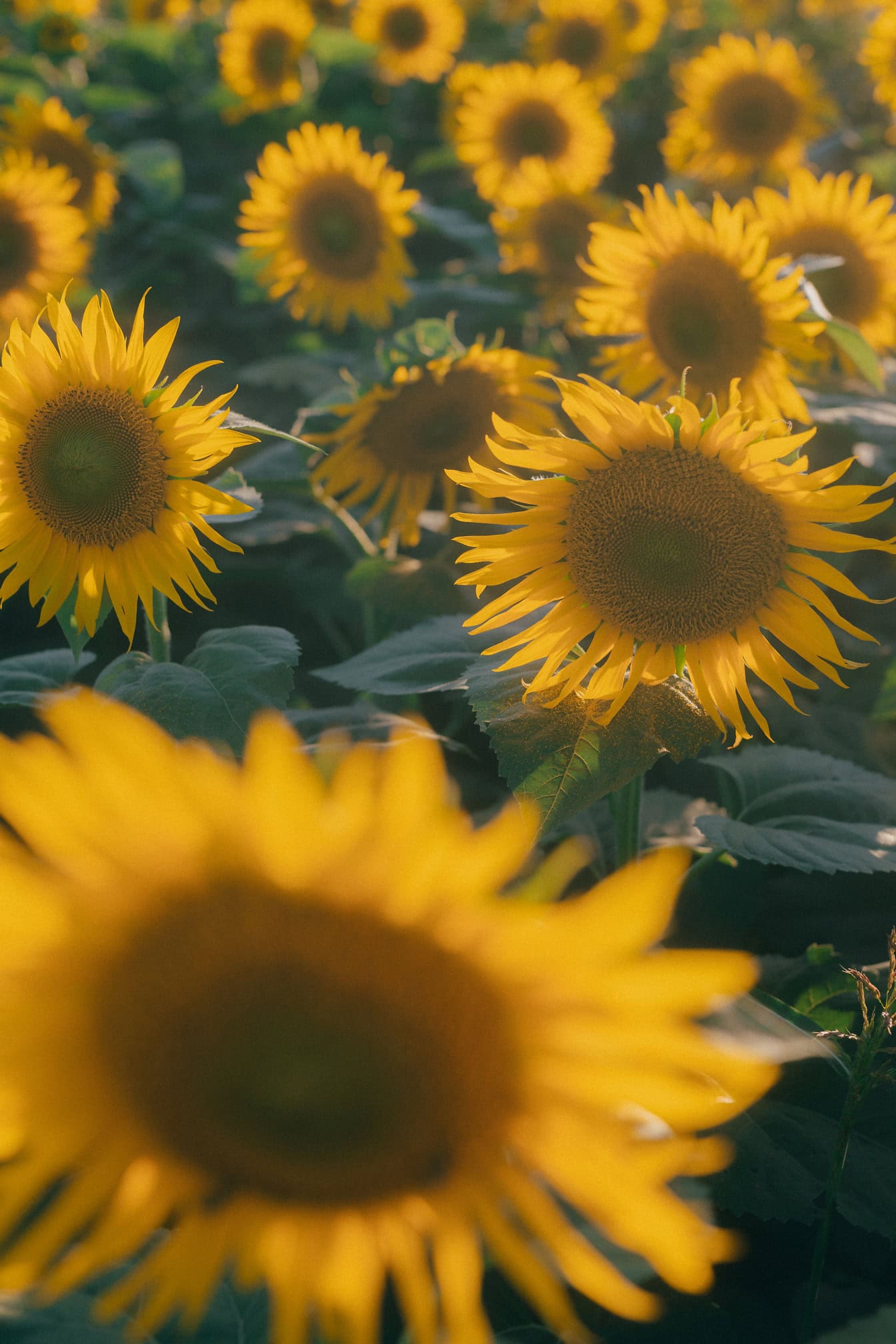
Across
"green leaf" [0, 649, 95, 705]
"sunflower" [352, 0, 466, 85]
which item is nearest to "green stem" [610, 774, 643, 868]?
"green leaf" [0, 649, 95, 705]

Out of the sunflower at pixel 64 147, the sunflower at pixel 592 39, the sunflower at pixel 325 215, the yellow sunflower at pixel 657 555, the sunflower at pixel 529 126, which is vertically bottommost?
the yellow sunflower at pixel 657 555

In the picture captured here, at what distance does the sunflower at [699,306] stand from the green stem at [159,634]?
0.68 m

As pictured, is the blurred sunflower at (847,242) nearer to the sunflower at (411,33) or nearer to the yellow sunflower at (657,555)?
the yellow sunflower at (657,555)

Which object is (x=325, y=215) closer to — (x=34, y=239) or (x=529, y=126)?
(x=34, y=239)

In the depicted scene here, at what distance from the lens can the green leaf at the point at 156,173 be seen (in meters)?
2.74

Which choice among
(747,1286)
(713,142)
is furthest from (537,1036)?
(713,142)

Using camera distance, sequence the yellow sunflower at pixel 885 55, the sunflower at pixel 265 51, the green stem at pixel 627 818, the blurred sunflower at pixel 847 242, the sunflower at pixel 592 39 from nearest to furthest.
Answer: the green stem at pixel 627 818
the blurred sunflower at pixel 847 242
the yellow sunflower at pixel 885 55
the sunflower at pixel 265 51
the sunflower at pixel 592 39

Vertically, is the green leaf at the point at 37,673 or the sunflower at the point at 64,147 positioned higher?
the sunflower at the point at 64,147

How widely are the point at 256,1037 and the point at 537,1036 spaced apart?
16cm

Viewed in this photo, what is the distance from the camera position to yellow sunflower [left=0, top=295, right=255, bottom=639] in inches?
41.0

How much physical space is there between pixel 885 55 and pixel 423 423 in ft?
5.99

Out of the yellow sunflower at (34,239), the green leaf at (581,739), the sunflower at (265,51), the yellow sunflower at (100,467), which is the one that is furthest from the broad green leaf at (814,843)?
the sunflower at (265,51)

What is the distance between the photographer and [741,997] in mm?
1015

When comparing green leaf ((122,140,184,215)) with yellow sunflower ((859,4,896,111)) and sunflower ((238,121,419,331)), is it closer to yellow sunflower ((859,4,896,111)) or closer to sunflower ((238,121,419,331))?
sunflower ((238,121,419,331))
